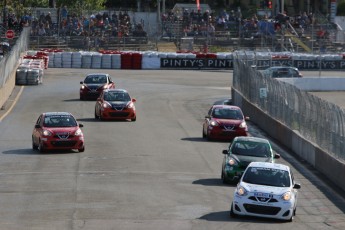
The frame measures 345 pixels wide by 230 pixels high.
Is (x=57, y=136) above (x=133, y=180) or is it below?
above

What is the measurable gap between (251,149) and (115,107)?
16.0 meters

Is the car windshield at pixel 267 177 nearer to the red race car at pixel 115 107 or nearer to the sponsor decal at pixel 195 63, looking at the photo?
the red race car at pixel 115 107

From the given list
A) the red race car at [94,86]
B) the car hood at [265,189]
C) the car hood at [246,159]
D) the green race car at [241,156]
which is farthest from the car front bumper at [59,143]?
the red race car at [94,86]

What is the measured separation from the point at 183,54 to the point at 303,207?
5123 centimetres

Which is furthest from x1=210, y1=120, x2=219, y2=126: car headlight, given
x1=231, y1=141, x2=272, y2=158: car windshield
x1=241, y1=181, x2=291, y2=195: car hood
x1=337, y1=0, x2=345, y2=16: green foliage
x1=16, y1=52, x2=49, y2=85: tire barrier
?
x1=337, y1=0, x2=345, y2=16: green foliage

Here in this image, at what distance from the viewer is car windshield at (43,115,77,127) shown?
33906 mm

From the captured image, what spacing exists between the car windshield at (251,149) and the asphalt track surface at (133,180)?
1.05 metres

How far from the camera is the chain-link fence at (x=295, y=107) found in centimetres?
2925

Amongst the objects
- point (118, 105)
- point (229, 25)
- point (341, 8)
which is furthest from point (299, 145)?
point (341, 8)

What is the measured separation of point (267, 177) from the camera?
2292cm

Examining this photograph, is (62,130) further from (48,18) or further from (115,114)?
(48,18)

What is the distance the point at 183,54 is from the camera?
75.3 m

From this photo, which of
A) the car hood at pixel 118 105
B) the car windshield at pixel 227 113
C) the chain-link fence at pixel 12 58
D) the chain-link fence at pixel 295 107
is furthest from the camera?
the chain-link fence at pixel 12 58

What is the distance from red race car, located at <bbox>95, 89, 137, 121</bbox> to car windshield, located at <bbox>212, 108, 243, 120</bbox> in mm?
5583
